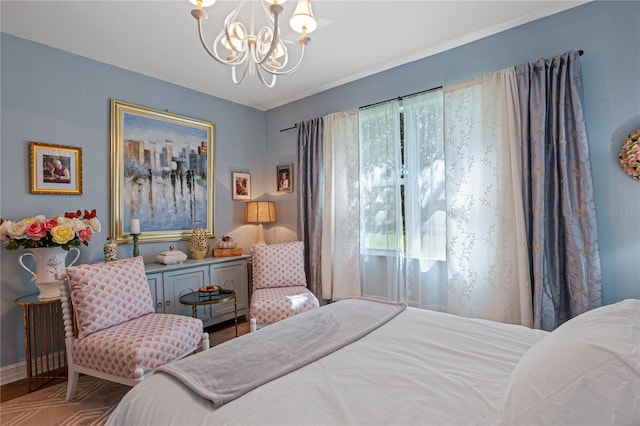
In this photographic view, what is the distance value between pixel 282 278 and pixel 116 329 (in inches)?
64.0

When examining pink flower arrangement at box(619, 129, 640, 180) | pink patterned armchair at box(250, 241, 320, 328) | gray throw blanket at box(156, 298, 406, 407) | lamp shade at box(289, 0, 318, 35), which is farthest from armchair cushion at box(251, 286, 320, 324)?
pink flower arrangement at box(619, 129, 640, 180)

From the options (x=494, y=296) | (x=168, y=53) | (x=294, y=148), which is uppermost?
(x=168, y=53)

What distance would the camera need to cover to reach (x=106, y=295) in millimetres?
2297

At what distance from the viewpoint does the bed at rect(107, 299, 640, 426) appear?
82 centimetres

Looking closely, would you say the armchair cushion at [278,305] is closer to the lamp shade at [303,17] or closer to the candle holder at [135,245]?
the candle holder at [135,245]

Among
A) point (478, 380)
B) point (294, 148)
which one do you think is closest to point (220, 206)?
point (294, 148)

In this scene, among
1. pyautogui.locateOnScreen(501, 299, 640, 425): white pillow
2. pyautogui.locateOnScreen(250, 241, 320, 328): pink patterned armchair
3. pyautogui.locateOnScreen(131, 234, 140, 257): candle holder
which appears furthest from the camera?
pyautogui.locateOnScreen(131, 234, 140, 257): candle holder

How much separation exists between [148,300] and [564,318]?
10.2ft

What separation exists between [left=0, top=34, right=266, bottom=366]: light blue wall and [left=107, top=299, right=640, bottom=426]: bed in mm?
2252

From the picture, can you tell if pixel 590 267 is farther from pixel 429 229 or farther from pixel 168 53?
pixel 168 53

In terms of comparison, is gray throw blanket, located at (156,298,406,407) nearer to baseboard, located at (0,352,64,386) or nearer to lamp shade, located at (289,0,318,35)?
lamp shade, located at (289,0,318,35)

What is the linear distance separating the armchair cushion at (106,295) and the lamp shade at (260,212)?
68.1 inches

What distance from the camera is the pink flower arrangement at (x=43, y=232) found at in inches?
93.8

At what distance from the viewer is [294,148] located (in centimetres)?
429
